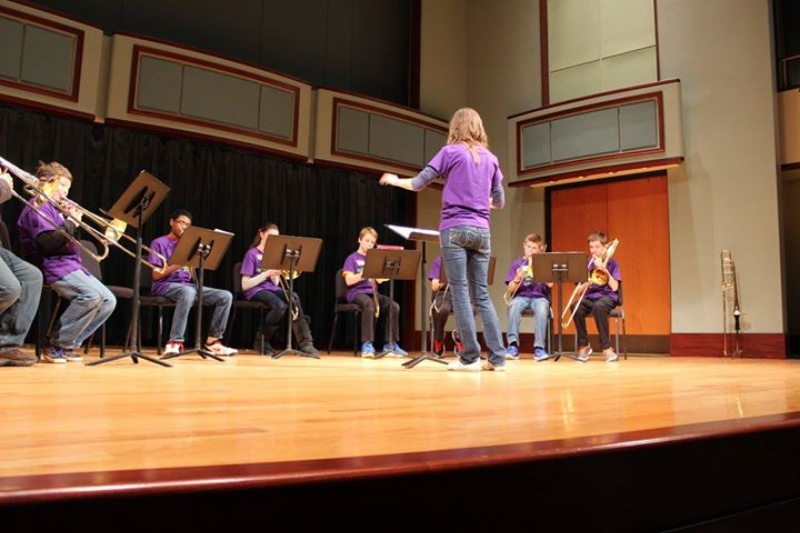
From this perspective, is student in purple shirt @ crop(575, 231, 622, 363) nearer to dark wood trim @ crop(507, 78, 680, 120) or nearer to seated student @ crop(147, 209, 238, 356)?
dark wood trim @ crop(507, 78, 680, 120)

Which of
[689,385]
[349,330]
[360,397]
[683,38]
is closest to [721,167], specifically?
[683,38]

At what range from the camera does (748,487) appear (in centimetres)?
136

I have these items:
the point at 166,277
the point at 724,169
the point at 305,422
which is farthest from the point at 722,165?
the point at 305,422

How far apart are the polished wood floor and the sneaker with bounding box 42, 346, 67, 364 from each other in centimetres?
105

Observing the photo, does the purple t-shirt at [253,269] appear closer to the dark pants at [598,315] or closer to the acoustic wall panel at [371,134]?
the acoustic wall panel at [371,134]

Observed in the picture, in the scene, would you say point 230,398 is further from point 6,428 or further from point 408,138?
point 408,138

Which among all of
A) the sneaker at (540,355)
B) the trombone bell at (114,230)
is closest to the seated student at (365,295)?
the sneaker at (540,355)

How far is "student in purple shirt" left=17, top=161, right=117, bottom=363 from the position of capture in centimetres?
379

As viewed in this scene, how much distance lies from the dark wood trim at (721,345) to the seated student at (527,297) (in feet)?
6.38

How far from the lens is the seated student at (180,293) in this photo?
5.04m

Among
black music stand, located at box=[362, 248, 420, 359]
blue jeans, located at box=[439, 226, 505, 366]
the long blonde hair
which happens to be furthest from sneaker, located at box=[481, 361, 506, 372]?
black music stand, located at box=[362, 248, 420, 359]

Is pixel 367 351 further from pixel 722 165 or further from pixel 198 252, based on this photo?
pixel 722 165

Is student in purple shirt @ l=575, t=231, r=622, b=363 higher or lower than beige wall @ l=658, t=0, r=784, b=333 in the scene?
lower

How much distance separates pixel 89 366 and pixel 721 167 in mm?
6724
